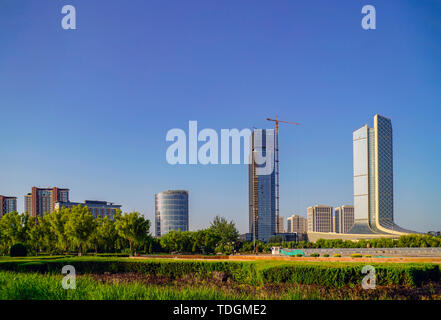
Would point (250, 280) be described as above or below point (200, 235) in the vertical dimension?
above

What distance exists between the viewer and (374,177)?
112m

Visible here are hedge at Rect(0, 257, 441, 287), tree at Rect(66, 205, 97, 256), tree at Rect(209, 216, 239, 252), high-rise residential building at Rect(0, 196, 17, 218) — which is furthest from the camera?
high-rise residential building at Rect(0, 196, 17, 218)

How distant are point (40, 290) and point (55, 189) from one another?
12669 centimetres

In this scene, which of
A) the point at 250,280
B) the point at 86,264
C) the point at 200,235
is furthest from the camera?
the point at 200,235

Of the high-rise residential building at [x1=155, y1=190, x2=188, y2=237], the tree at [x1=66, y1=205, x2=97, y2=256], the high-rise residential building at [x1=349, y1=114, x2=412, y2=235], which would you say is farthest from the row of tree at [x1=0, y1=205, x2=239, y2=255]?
the high-rise residential building at [x1=155, y1=190, x2=188, y2=237]

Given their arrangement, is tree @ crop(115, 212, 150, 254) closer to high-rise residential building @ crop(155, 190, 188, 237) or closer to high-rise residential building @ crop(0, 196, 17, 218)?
high-rise residential building @ crop(155, 190, 188, 237)

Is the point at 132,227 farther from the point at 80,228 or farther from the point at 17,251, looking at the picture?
the point at 17,251

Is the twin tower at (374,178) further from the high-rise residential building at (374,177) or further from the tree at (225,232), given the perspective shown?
the tree at (225,232)

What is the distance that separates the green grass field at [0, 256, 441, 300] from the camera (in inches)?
344

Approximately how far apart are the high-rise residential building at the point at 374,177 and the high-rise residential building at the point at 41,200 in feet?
309
